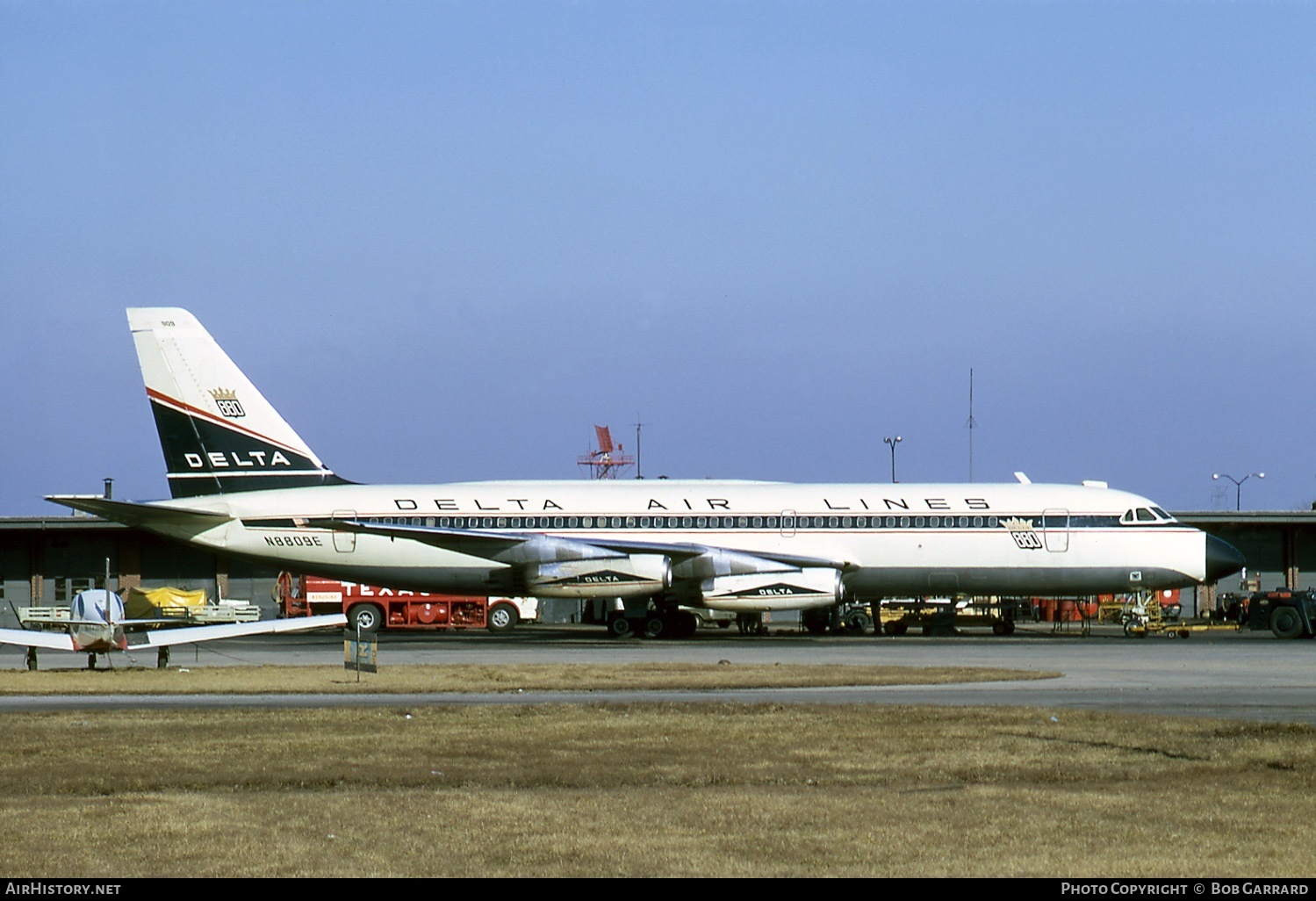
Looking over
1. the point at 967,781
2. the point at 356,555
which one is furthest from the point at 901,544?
the point at 967,781

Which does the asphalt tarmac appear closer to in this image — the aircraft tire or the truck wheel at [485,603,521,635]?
the aircraft tire

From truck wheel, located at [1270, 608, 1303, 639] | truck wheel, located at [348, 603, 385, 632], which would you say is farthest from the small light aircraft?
truck wheel, located at [1270, 608, 1303, 639]

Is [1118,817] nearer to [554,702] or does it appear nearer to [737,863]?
[737,863]

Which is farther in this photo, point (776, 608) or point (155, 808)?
point (776, 608)

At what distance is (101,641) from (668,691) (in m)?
10.8

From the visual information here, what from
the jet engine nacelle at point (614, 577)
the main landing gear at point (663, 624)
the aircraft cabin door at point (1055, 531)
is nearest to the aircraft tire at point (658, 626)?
the main landing gear at point (663, 624)

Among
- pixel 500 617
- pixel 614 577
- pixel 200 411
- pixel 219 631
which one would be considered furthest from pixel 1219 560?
pixel 200 411

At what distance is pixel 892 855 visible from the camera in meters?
9.77

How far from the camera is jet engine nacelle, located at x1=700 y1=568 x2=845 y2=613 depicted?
40.0m

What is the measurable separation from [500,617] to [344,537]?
40.2ft

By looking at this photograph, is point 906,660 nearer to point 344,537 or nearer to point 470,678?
point 470,678

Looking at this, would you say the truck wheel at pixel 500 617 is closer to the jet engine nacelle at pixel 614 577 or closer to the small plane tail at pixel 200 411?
the small plane tail at pixel 200 411

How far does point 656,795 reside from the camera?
12570 mm

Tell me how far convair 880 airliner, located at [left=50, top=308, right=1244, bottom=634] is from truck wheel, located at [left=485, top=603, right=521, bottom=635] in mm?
10452
